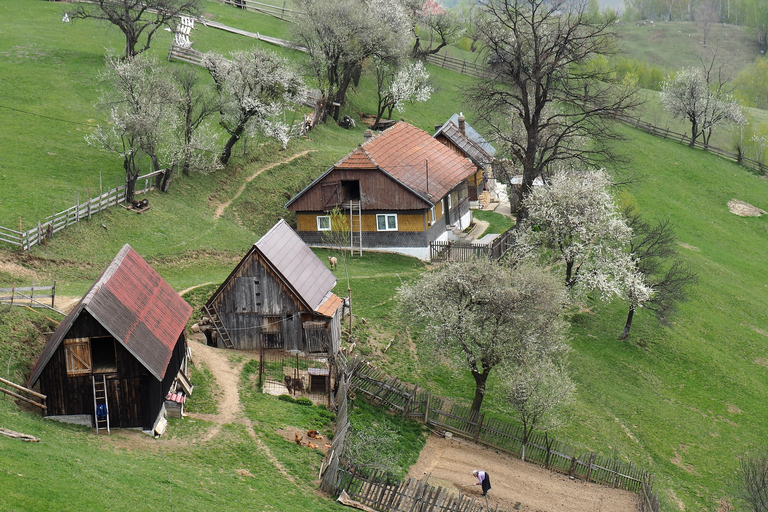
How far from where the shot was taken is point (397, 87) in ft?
257

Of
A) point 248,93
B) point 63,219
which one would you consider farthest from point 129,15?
point 63,219

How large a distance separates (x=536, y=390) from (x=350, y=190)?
23.9m

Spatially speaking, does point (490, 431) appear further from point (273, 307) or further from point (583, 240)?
point (583, 240)

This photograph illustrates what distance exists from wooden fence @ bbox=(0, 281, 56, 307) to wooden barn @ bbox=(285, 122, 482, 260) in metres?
21.9

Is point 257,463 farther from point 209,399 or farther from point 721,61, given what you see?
point 721,61

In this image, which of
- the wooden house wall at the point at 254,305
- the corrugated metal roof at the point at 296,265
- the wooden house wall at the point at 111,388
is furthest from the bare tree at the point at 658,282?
the wooden house wall at the point at 111,388

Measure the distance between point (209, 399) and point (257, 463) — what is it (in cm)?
508

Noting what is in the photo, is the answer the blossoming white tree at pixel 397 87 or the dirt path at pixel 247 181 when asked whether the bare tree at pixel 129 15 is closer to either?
the dirt path at pixel 247 181

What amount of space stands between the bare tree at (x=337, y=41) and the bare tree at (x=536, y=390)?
43782mm

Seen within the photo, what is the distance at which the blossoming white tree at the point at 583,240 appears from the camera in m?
48.0

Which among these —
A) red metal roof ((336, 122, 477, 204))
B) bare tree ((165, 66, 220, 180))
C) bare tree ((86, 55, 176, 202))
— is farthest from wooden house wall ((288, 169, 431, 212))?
bare tree ((86, 55, 176, 202))

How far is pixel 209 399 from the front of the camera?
106ft

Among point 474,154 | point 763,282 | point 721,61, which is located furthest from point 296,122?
point 721,61

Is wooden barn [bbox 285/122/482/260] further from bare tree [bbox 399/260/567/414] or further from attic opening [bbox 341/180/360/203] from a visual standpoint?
bare tree [bbox 399/260/567/414]
